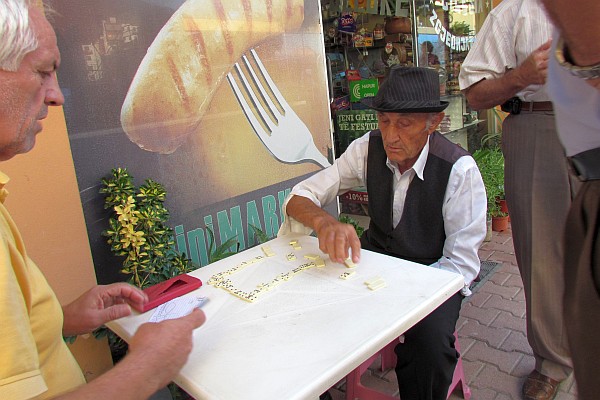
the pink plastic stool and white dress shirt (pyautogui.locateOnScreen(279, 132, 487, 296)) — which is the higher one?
white dress shirt (pyautogui.locateOnScreen(279, 132, 487, 296))

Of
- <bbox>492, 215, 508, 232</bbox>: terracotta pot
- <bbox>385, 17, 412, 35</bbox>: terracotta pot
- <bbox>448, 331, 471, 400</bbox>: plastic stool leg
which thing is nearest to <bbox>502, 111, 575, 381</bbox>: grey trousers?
<bbox>448, 331, 471, 400</bbox>: plastic stool leg

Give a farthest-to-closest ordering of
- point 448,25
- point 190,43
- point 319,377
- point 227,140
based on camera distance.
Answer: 1. point 448,25
2. point 227,140
3. point 190,43
4. point 319,377

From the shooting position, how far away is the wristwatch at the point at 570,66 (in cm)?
69

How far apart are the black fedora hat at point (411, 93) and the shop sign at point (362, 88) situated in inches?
124

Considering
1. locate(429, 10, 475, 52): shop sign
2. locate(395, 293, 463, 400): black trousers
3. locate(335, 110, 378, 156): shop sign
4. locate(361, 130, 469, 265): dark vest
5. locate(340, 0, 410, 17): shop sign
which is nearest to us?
locate(395, 293, 463, 400): black trousers

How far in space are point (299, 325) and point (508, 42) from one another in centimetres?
182

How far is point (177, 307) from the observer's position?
144 centimetres

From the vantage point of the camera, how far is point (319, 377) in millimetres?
1018

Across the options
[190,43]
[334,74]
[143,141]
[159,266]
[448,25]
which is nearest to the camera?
[159,266]

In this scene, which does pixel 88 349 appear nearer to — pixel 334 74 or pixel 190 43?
pixel 190 43

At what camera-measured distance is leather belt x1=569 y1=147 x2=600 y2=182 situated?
761 mm

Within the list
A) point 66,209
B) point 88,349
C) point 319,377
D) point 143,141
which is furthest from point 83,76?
point 319,377

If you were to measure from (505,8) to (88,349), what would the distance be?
8.99 ft

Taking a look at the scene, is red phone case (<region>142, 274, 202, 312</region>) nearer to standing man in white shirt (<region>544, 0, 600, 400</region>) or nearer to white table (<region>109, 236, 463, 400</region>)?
white table (<region>109, 236, 463, 400</region>)
